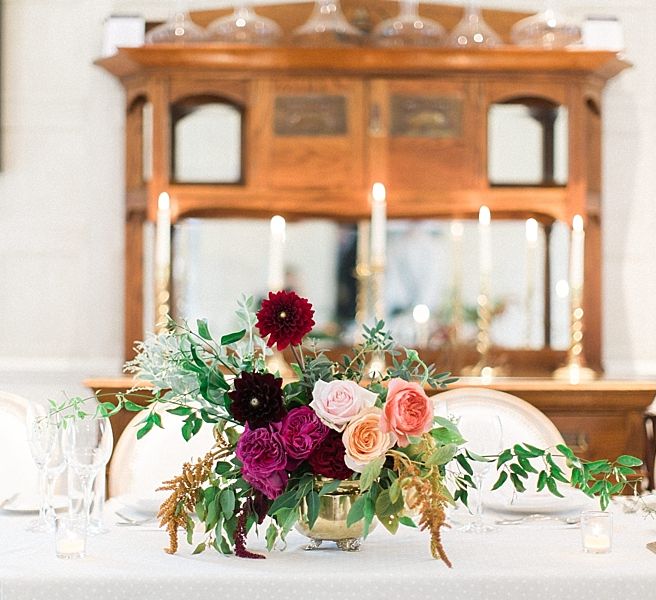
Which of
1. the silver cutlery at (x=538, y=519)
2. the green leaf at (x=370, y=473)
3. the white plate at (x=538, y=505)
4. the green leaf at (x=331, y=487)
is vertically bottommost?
the silver cutlery at (x=538, y=519)

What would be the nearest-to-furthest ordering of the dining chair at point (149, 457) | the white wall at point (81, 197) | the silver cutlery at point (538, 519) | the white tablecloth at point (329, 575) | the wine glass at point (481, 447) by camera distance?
the white tablecloth at point (329, 575)
the wine glass at point (481, 447)
the silver cutlery at point (538, 519)
the dining chair at point (149, 457)
the white wall at point (81, 197)

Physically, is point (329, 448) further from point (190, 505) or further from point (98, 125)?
point (98, 125)

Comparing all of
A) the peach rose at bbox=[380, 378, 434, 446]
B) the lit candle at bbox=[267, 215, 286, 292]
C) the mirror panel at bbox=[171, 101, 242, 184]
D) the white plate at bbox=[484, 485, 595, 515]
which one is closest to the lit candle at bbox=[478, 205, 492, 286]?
the lit candle at bbox=[267, 215, 286, 292]

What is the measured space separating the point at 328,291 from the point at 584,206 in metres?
0.91

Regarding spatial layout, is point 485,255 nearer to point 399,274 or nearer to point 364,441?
point 399,274

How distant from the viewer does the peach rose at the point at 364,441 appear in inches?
57.7

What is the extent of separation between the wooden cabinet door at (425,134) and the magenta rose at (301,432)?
7.47 ft

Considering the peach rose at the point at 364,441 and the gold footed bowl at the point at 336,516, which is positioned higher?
the peach rose at the point at 364,441

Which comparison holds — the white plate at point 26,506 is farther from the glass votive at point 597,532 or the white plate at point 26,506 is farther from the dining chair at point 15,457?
the glass votive at point 597,532

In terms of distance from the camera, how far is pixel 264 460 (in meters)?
1.49

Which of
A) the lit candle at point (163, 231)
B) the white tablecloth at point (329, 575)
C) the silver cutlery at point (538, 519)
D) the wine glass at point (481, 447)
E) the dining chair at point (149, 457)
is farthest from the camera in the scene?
the lit candle at point (163, 231)

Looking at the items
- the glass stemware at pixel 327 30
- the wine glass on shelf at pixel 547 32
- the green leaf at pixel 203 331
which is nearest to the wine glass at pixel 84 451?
the green leaf at pixel 203 331

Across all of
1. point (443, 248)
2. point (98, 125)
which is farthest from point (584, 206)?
point (98, 125)

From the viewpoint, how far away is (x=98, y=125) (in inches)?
157
